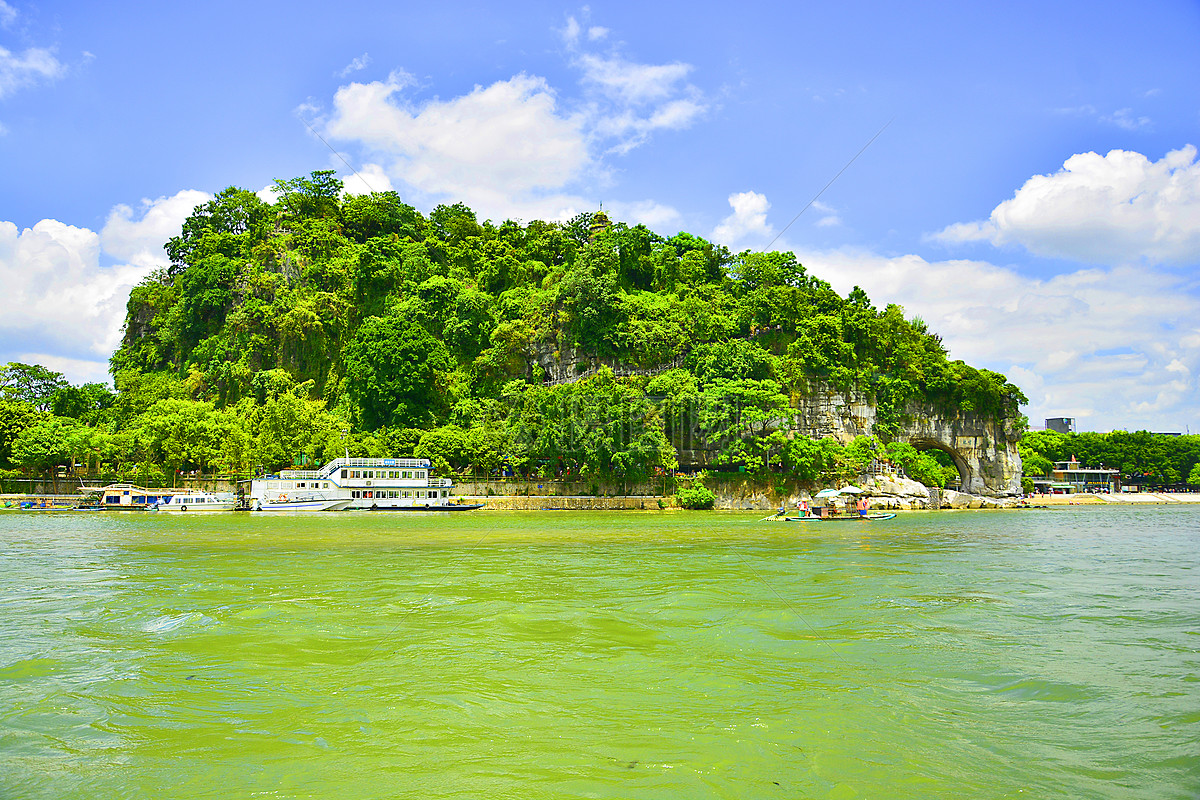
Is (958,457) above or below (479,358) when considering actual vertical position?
below

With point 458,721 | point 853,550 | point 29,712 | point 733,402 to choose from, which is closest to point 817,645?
point 458,721

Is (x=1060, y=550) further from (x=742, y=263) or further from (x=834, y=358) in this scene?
(x=742, y=263)

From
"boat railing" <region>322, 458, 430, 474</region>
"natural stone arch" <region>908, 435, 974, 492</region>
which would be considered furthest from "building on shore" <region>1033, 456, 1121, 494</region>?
"boat railing" <region>322, 458, 430, 474</region>

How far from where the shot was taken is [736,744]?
5.75 m

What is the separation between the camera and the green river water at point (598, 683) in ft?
17.0

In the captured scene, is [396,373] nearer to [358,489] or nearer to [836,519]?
[358,489]

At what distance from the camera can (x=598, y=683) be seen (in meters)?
7.42

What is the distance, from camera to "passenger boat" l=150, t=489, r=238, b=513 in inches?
1767

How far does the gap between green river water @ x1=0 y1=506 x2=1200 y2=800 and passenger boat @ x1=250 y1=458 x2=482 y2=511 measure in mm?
30121

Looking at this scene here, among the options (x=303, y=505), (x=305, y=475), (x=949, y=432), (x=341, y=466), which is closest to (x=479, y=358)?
(x=341, y=466)

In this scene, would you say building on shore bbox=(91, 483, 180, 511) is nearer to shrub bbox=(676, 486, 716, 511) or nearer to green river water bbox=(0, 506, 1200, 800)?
shrub bbox=(676, 486, 716, 511)

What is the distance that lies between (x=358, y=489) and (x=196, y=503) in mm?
9554

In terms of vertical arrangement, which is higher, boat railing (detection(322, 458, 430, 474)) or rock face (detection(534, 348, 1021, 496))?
rock face (detection(534, 348, 1021, 496))

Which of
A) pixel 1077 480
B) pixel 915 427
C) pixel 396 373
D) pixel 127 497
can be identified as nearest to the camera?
pixel 127 497
